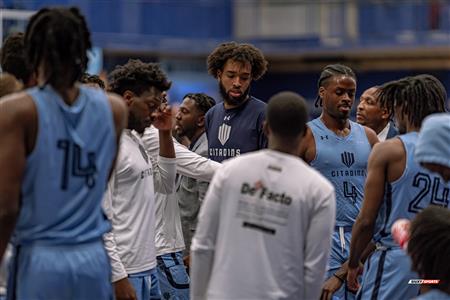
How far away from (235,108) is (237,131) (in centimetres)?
22

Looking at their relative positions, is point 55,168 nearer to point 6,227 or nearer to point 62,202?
point 62,202

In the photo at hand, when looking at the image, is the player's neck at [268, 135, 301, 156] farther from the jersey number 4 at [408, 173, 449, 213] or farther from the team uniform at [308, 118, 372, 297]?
the team uniform at [308, 118, 372, 297]

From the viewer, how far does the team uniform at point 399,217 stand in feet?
21.1

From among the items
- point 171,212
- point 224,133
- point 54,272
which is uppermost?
point 224,133

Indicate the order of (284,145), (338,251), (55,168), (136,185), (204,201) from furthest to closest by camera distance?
(338,251)
(136,185)
(204,201)
(284,145)
(55,168)

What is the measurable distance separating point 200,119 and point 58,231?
15.6 feet

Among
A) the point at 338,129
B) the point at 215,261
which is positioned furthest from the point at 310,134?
the point at 215,261

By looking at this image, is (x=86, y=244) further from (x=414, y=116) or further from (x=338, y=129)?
(x=338, y=129)

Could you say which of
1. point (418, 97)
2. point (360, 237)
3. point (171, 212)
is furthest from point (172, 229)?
Result: point (418, 97)

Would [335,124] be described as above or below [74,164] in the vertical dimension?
below

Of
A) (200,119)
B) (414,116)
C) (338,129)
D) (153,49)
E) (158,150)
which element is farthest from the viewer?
(153,49)

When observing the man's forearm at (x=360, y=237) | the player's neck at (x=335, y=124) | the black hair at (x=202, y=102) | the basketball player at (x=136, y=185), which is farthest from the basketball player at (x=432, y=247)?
the black hair at (x=202, y=102)

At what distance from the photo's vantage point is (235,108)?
8305mm

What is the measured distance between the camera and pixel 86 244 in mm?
5176
